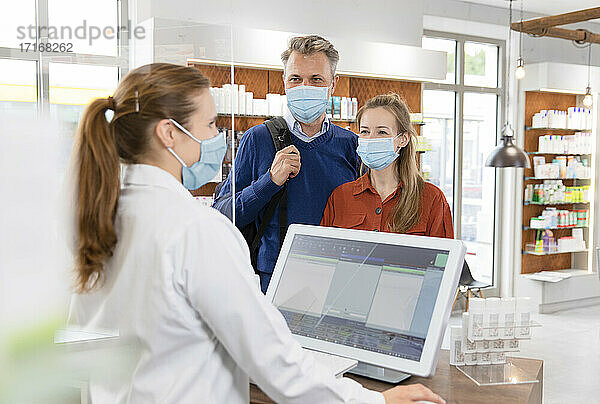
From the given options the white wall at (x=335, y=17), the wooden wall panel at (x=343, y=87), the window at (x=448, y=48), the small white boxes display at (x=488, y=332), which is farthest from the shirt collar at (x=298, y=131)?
the window at (x=448, y=48)

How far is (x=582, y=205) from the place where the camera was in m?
7.88

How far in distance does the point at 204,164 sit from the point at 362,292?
0.59m

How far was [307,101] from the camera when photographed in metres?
2.31

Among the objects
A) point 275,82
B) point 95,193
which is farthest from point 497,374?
point 275,82

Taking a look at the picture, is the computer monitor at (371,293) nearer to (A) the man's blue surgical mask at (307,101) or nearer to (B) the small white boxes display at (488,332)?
(B) the small white boxes display at (488,332)

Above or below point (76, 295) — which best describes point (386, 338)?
below

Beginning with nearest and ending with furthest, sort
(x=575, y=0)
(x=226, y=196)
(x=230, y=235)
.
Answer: (x=230, y=235), (x=226, y=196), (x=575, y=0)

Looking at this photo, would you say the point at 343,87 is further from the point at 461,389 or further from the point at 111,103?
the point at 111,103

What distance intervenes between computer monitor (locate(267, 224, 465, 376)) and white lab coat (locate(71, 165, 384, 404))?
43 cm

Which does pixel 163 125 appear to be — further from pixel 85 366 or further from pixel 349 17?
pixel 349 17

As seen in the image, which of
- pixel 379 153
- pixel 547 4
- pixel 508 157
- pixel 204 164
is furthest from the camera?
pixel 547 4

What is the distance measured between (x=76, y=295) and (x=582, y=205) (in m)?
7.91

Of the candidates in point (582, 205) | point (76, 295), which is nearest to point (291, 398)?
point (76, 295)

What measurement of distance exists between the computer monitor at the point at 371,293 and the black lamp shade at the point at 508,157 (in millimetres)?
4371
